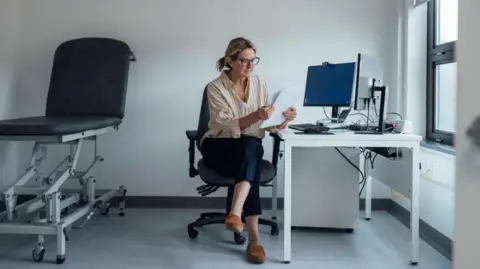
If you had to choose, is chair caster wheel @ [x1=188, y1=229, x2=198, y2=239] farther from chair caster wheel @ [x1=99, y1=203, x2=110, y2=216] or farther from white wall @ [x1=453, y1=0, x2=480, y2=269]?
white wall @ [x1=453, y1=0, x2=480, y2=269]

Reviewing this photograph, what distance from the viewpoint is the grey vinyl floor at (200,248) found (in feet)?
7.18

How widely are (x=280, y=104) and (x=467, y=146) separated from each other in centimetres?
167

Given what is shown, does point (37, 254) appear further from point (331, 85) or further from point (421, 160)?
point (421, 160)

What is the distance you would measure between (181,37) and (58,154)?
1.37 metres

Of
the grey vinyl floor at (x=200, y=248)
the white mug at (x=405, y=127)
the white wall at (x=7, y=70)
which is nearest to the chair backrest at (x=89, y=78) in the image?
the white wall at (x=7, y=70)

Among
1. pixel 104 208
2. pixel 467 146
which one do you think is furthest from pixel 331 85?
pixel 467 146

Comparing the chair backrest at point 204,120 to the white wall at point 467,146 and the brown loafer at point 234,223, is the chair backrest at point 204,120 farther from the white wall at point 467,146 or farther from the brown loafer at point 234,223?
the white wall at point 467,146

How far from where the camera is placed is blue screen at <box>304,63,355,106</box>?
8.42 feet

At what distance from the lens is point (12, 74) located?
332 centimetres

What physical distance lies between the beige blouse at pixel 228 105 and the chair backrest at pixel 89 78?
86 cm

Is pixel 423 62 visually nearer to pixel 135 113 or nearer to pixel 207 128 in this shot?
pixel 207 128

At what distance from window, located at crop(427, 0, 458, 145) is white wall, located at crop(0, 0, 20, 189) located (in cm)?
314

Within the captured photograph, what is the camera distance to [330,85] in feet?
8.85

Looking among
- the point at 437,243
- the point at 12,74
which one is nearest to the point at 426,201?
the point at 437,243
